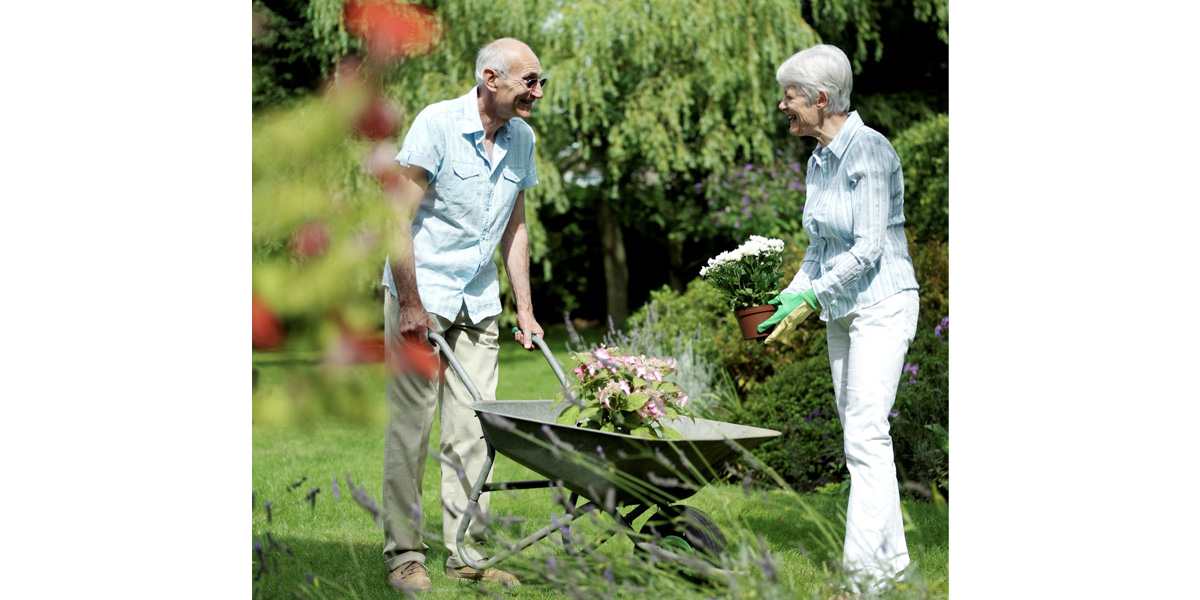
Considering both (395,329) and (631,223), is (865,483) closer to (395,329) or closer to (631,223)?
(395,329)

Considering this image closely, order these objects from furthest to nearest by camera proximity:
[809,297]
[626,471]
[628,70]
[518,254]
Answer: [628,70] → [518,254] → [809,297] → [626,471]

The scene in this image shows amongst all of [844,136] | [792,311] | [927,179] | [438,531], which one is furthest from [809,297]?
[927,179]

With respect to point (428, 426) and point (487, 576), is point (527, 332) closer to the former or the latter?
point (428, 426)

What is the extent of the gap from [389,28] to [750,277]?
1.87 meters

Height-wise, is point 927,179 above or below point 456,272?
above

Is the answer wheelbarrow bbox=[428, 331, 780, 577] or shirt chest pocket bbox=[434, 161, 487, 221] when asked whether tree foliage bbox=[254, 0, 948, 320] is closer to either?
shirt chest pocket bbox=[434, 161, 487, 221]

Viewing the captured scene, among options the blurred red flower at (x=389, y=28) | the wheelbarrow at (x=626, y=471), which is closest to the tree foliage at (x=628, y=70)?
the wheelbarrow at (x=626, y=471)

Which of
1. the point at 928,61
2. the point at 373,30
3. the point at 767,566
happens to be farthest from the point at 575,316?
the point at 373,30

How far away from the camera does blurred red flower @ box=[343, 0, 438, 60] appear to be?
0.94 metres

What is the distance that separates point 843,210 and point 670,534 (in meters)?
0.93

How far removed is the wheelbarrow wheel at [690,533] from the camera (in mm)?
2207

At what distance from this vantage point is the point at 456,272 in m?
2.91

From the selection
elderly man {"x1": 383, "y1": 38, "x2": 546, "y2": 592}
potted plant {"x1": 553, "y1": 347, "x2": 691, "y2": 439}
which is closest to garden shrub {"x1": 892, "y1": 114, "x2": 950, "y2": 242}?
elderly man {"x1": 383, "y1": 38, "x2": 546, "y2": 592}

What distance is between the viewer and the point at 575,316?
11.8 m
